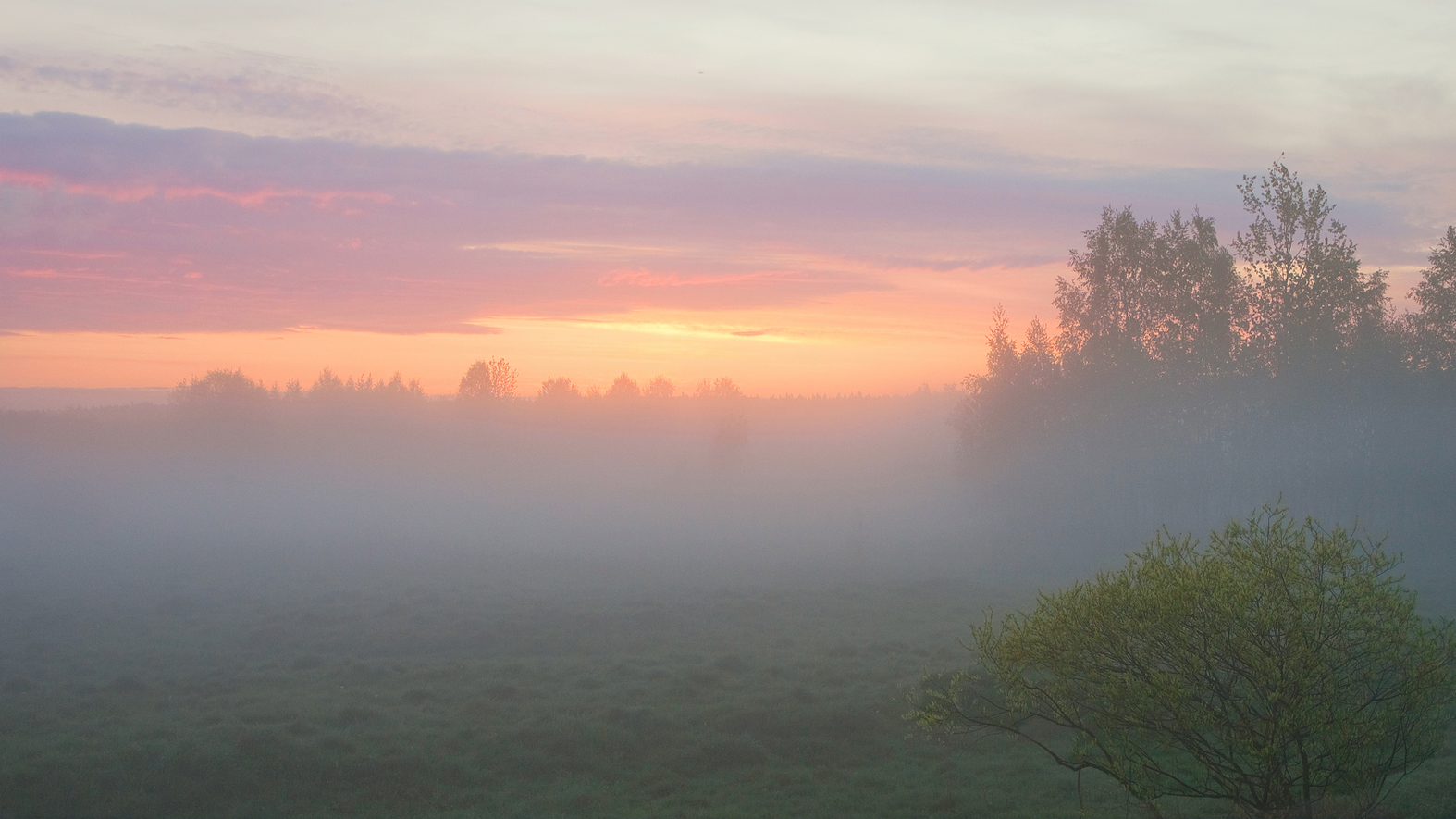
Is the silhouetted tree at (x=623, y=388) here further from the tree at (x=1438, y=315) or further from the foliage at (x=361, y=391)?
the tree at (x=1438, y=315)

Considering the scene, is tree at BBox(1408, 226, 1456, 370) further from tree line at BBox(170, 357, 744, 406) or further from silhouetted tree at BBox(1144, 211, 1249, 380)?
tree line at BBox(170, 357, 744, 406)

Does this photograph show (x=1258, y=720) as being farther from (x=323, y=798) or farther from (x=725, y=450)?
(x=725, y=450)

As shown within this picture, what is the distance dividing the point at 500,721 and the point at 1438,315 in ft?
172

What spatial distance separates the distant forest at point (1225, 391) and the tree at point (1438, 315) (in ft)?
0.24

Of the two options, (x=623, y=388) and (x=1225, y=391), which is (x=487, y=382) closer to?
(x=623, y=388)

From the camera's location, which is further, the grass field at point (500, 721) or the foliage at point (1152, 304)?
the foliage at point (1152, 304)

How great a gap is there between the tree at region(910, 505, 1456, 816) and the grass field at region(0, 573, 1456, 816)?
10.2ft

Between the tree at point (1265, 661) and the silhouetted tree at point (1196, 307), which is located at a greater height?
the silhouetted tree at point (1196, 307)

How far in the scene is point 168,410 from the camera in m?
83.2

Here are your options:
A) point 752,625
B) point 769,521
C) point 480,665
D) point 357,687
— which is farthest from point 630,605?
point 769,521

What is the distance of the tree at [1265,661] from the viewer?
9125 mm

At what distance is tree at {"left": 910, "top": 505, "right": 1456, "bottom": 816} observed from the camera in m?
9.12

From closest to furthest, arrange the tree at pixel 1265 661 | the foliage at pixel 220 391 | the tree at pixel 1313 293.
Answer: the tree at pixel 1265 661
the tree at pixel 1313 293
the foliage at pixel 220 391

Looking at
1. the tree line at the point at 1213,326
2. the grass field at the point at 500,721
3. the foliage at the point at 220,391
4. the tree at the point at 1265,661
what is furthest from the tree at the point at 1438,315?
the foliage at the point at 220,391
